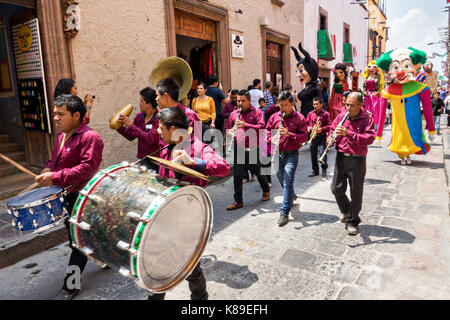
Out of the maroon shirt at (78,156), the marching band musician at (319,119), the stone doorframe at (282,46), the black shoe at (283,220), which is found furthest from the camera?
the stone doorframe at (282,46)

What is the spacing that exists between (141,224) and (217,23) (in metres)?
8.38

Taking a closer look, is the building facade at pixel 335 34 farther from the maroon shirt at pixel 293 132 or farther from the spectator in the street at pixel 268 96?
the maroon shirt at pixel 293 132

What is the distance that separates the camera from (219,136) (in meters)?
7.82

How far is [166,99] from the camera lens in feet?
12.2

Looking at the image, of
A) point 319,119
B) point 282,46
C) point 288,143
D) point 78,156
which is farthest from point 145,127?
point 282,46

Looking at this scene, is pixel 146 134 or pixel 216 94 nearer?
pixel 146 134

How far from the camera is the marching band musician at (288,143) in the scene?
4.60 metres

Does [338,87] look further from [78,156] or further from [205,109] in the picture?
[78,156]

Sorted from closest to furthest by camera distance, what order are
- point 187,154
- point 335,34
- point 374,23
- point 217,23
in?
point 187,154
point 217,23
point 335,34
point 374,23

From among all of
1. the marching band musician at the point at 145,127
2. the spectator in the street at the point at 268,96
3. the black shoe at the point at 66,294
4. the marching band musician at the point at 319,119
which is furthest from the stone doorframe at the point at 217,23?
the black shoe at the point at 66,294

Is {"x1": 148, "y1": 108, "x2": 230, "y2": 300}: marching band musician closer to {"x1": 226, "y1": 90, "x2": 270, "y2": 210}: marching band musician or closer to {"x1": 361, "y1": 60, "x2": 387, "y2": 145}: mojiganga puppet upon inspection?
{"x1": 226, "y1": 90, "x2": 270, "y2": 210}: marching band musician

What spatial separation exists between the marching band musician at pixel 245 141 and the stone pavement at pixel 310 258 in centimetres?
28
